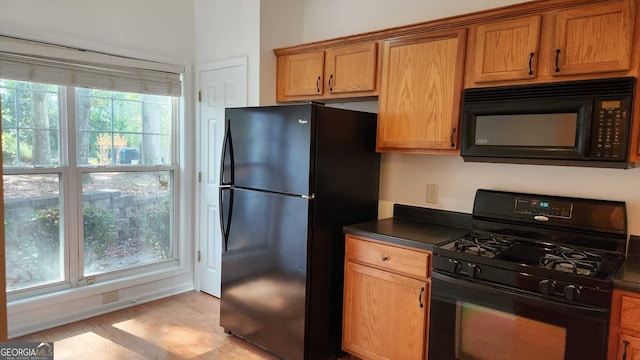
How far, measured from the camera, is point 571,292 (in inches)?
65.6

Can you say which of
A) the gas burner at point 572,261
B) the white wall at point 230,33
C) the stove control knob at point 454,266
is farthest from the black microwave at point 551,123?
the white wall at point 230,33

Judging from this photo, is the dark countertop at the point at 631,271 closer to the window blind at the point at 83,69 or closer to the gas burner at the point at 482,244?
the gas burner at the point at 482,244

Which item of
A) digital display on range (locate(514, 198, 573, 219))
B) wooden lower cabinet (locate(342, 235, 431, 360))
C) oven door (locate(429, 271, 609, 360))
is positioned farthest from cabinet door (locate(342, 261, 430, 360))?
digital display on range (locate(514, 198, 573, 219))

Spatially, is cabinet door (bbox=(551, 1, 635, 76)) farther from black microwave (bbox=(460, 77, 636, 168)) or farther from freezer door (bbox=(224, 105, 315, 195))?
freezer door (bbox=(224, 105, 315, 195))

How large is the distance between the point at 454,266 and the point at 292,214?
95 centimetres

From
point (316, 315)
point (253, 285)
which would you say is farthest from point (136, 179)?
point (316, 315)

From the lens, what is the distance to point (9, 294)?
9.06 ft

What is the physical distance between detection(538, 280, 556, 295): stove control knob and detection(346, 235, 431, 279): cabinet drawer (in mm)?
539

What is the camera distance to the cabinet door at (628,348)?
1.59m

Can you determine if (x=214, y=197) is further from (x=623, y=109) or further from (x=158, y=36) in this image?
(x=623, y=109)

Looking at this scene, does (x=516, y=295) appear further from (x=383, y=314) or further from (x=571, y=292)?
(x=383, y=314)

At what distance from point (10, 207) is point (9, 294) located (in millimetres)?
585

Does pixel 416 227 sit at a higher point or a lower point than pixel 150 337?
higher

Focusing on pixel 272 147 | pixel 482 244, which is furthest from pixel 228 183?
pixel 482 244
